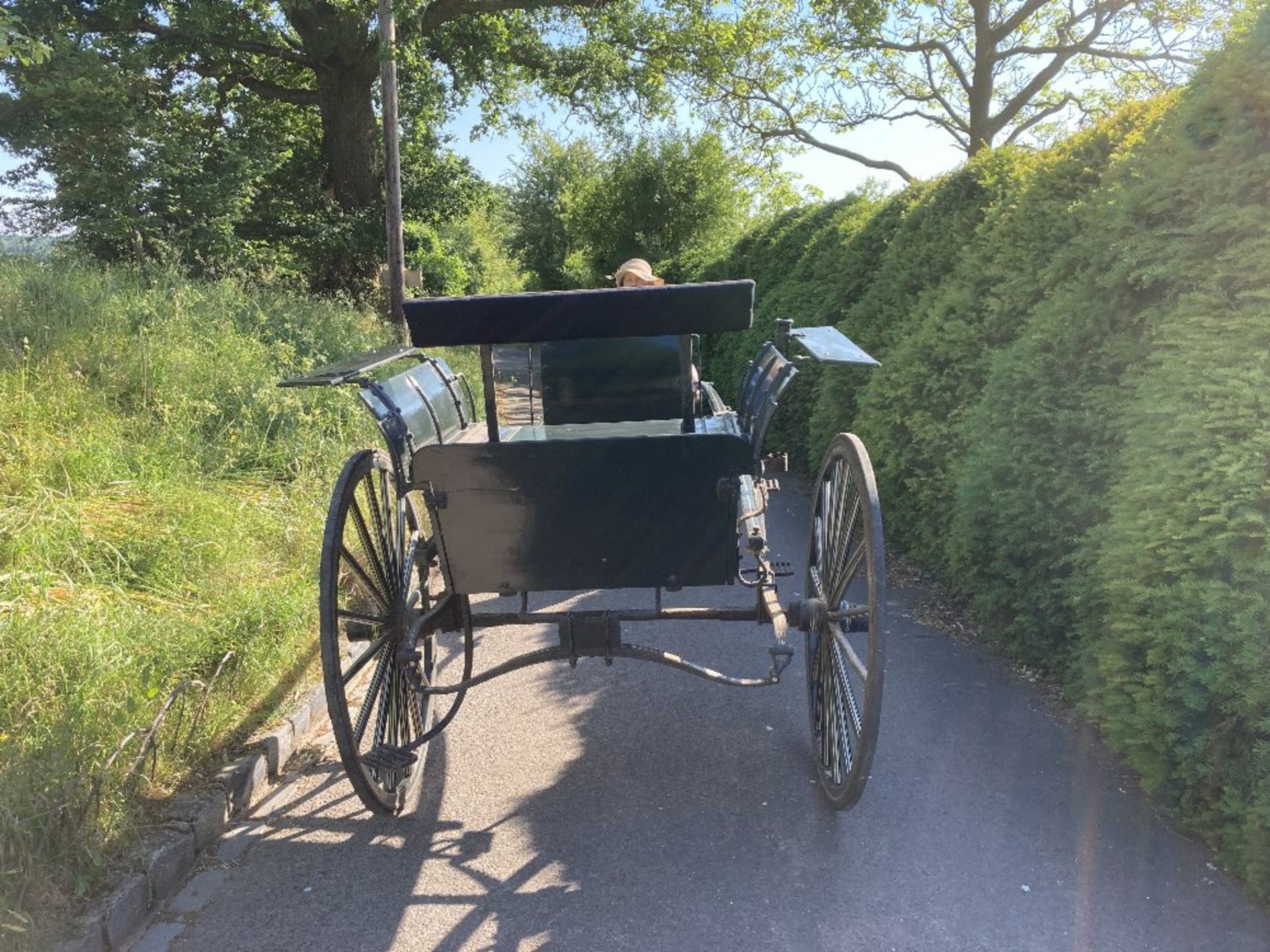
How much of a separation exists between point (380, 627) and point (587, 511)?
0.90m

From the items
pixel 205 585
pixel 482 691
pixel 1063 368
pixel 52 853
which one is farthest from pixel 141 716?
pixel 1063 368

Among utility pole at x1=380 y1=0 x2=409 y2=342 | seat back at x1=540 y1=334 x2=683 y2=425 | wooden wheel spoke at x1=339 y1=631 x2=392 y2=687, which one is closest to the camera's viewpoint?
wooden wheel spoke at x1=339 y1=631 x2=392 y2=687

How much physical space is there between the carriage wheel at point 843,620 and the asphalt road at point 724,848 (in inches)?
9.5

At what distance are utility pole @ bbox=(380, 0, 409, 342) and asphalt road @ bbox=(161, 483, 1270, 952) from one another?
910 centimetres

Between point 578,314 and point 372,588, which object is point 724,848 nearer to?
point 372,588

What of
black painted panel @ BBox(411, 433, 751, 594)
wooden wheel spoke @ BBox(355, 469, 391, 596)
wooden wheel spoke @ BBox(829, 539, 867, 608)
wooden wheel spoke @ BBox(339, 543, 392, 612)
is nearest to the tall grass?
wooden wheel spoke @ BBox(339, 543, 392, 612)

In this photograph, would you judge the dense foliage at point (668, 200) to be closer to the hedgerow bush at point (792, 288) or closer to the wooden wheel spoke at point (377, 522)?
the hedgerow bush at point (792, 288)

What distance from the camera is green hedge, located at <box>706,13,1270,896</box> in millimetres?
2512

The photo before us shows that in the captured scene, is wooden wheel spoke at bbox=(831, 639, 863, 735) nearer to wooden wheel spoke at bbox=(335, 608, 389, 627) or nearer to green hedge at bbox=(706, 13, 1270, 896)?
green hedge at bbox=(706, 13, 1270, 896)

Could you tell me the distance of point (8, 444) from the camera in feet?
15.4

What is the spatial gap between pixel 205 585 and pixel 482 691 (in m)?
1.44

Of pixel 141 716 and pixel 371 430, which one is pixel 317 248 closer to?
pixel 371 430

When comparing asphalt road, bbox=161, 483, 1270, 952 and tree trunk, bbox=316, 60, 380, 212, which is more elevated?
tree trunk, bbox=316, 60, 380, 212

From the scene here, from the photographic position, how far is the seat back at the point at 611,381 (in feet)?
13.7
